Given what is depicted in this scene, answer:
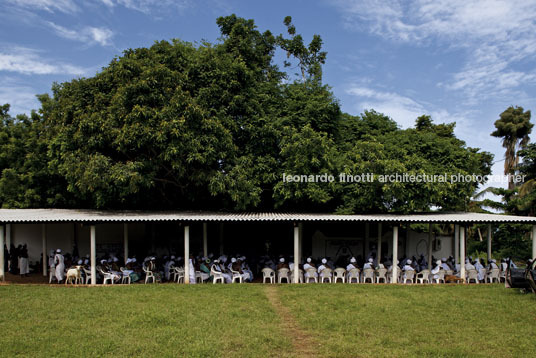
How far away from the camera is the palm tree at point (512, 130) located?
35594 mm

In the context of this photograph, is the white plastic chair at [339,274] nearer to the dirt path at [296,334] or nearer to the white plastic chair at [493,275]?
the dirt path at [296,334]

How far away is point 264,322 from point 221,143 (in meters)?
9.97

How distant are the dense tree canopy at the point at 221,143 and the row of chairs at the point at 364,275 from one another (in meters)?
3.33

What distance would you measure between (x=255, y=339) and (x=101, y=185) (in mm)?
11382

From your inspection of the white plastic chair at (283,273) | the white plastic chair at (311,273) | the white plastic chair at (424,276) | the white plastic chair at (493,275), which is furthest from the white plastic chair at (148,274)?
the white plastic chair at (493,275)

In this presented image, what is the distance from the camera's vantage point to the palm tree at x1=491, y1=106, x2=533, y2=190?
3559 centimetres

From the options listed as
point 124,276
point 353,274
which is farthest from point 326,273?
point 124,276

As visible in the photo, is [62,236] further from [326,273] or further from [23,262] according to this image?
[326,273]

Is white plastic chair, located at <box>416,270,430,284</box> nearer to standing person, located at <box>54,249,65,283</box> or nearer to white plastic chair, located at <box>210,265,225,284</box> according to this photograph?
white plastic chair, located at <box>210,265,225,284</box>

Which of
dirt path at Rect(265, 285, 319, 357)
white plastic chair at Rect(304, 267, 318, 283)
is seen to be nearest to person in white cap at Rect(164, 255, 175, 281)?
white plastic chair at Rect(304, 267, 318, 283)

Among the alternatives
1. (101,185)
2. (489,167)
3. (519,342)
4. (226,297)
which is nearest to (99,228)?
(101,185)

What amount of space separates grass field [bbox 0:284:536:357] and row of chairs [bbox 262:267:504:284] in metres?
1.71

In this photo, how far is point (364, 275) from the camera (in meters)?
15.9

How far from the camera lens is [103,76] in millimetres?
19438
